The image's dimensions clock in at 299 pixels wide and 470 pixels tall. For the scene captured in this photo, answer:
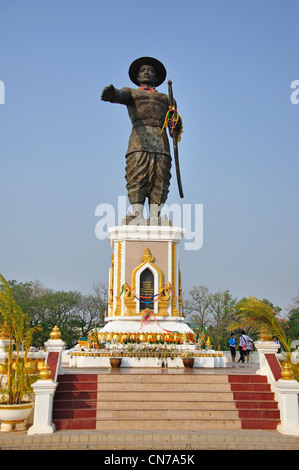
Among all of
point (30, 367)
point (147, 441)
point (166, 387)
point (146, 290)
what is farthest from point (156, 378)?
point (146, 290)

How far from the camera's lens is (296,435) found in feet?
20.6

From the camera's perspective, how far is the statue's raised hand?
12852 millimetres

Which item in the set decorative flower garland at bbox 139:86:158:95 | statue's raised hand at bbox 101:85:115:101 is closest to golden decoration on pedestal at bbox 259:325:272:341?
statue's raised hand at bbox 101:85:115:101

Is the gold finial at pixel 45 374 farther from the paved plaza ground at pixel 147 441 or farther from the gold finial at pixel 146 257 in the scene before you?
the gold finial at pixel 146 257

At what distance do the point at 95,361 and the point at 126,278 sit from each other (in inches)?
120

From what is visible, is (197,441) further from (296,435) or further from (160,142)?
(160,142)

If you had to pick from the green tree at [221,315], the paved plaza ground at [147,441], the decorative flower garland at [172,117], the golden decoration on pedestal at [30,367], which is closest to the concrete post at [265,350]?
the paved plaza ground at [147,441]

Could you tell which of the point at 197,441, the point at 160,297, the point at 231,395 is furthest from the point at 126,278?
the point at 197,441

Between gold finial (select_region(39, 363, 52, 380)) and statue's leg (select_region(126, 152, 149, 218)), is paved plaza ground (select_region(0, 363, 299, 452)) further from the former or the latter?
statue's leg (select_region(126, 152, 149, 218))

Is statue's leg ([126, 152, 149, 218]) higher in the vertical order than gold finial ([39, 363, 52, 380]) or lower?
higher

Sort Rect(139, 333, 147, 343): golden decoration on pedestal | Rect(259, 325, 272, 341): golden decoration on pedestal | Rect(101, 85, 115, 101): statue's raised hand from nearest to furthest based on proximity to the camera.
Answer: Rect(259, 325, 272, 341): golden decoration on pedestal, Rect(139, 333, 147, 343): golden decoration on pedestal, Rect(101, 85, 115, 101): statue's raised hand

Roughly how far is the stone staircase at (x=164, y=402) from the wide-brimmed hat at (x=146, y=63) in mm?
10705

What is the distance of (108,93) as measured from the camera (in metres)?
13.0

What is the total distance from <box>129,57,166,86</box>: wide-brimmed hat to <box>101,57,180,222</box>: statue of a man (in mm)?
495
